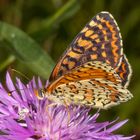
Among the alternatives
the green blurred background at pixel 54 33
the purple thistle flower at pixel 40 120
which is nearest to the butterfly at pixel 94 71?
the purple thistle flower at pixel 40 120

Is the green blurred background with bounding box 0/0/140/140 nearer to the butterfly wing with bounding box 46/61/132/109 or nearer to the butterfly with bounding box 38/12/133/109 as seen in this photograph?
the butterfly with bounding box 38/12/133/109

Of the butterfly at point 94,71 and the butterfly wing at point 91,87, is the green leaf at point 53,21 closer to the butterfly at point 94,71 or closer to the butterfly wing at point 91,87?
the butterfly at point 94,71

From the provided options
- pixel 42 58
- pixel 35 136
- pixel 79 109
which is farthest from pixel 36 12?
pixel 35 136

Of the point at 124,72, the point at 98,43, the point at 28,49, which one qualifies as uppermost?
the point at 28,49

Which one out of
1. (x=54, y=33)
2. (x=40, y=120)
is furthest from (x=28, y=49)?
(x=40, y=120)

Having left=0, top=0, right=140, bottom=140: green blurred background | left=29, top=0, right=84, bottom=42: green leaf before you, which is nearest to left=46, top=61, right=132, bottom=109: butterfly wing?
left=0, top=0, right=140, bottom=140: green blurred background

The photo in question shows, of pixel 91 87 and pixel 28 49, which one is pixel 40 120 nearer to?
pixel 91 87
